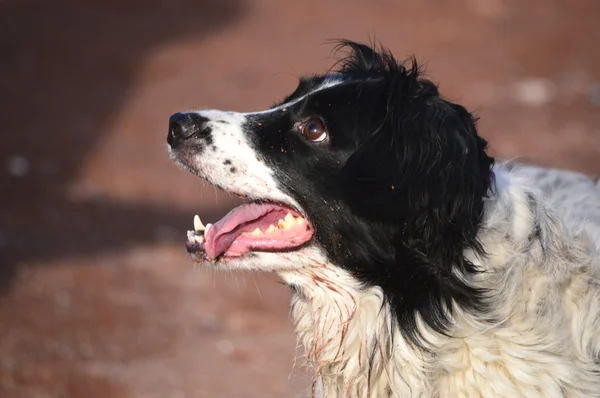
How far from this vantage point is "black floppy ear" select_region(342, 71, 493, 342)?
9.78 ft

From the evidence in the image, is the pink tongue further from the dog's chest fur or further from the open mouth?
the dog's chest fur

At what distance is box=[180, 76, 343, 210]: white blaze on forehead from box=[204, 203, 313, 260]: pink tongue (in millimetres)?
105

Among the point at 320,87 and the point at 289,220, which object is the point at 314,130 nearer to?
the point at 320,87

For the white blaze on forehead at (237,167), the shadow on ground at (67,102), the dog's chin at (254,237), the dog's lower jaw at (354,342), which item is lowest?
the dog's lower jaw at (354,342)

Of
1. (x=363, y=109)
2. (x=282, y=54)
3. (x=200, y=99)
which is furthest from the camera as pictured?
(x=282, y=54)

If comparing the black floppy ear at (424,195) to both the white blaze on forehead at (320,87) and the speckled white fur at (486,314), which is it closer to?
the speckled white fur at (486,314)

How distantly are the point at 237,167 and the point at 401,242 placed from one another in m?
0.67

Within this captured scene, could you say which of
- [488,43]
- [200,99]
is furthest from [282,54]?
[488,43]

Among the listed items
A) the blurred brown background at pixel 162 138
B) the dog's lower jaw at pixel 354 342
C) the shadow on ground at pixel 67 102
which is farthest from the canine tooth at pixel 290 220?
the shadow on ground at pixel 67 102

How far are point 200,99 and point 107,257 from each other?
4326 mm

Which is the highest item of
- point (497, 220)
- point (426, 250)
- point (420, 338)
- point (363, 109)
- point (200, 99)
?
point (200, 99)

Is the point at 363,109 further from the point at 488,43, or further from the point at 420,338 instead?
the point at 488,43

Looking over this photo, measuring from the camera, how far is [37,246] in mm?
7422

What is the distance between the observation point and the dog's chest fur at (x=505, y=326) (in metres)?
2.96
